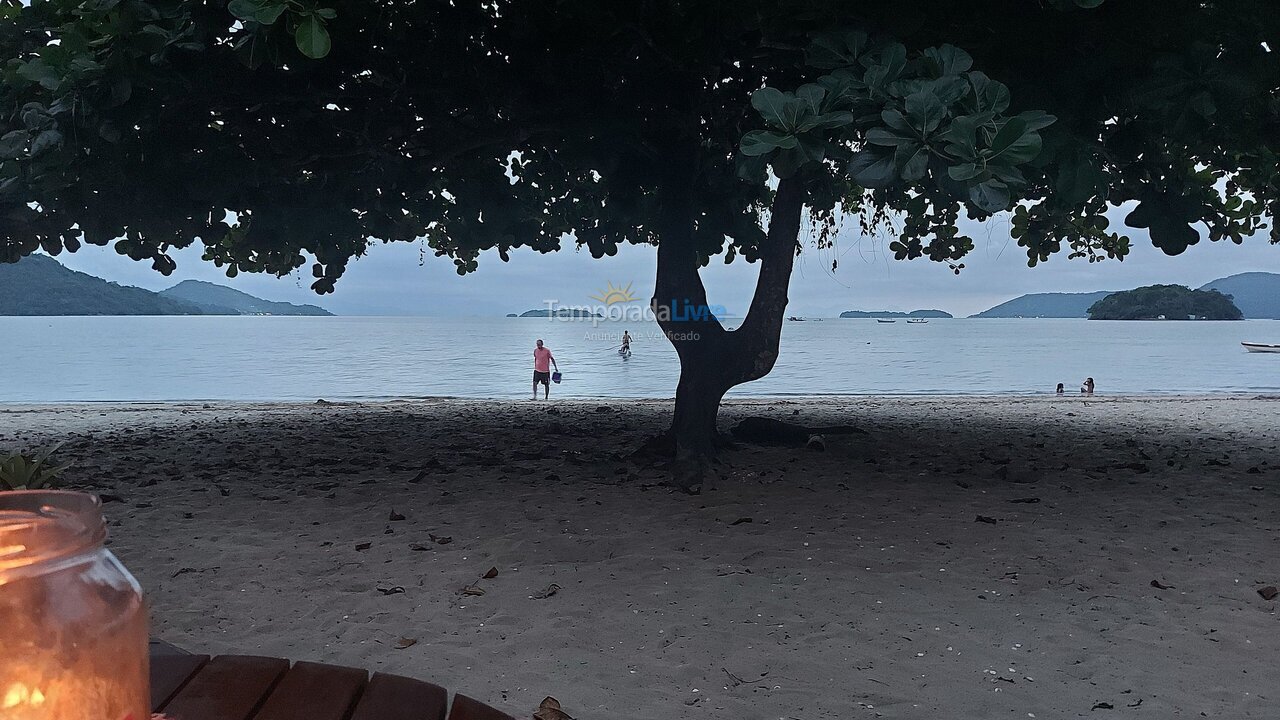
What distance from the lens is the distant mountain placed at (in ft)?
474

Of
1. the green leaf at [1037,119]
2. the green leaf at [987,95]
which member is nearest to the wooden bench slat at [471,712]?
the green leaf at [1037,119]

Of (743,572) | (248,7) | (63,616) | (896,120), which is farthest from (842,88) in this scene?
(63,616)

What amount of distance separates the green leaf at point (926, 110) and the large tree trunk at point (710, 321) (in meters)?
4.85

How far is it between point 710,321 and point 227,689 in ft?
24.0

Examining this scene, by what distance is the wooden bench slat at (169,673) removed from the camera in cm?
135

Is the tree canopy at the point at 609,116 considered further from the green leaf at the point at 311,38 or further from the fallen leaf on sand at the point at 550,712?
the fallen leaf on sand at the point at 550,712

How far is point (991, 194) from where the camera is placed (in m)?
3.11

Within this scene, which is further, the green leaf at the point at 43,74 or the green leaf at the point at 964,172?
the green leaf at the point at 43,74

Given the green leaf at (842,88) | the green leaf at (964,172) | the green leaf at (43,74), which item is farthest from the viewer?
the green leaf at (43,74)

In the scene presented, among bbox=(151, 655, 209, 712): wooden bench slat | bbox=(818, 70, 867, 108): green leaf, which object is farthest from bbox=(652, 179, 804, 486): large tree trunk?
bbox=(151, 655, 209, 712): wooden bench slat

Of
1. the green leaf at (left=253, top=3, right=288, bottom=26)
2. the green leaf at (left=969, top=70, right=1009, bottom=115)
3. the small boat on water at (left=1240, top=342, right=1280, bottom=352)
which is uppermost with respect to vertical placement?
the green leaf at (left=253, top=3, right=288, bottom=26)

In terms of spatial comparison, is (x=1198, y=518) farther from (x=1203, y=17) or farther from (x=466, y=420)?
(x=466, y=420)

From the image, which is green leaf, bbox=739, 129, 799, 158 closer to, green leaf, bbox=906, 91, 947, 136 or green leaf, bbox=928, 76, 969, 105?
green leaf, bbox=906, 91, 947, 136

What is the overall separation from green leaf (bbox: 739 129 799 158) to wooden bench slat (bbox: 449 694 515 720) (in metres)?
2.48
